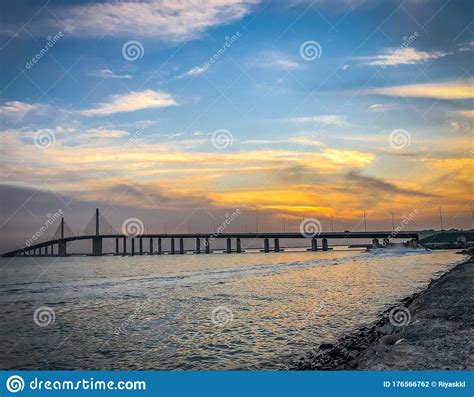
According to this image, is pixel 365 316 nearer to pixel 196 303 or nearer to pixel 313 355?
pixel 313 355

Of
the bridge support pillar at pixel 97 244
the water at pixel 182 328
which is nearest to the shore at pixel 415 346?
the water at pixel 182 328

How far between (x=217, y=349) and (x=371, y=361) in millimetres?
5555

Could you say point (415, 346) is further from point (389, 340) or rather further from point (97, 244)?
point (97, 244)

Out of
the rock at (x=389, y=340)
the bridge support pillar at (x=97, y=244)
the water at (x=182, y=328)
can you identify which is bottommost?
the water at (x=182, y=328)

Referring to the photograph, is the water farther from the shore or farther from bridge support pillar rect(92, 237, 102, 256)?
bridge support pillar rect(92, 237, 102, 256)

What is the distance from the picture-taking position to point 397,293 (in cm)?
2459

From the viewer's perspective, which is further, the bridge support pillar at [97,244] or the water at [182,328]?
the bridge support pillar at [97,244]

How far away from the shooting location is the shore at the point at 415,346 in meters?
7.14

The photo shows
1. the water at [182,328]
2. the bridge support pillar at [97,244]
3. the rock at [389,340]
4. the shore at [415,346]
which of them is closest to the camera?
the shore at [415,346]

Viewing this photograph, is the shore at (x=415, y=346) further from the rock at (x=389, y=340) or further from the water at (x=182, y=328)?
the water at (x=182, y=328)

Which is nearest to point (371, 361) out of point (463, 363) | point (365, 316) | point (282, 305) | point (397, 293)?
point (463, 363)

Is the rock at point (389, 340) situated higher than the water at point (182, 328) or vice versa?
the rock at point (389, 340)

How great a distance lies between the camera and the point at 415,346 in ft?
27.1

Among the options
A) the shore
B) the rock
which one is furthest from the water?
the rock
